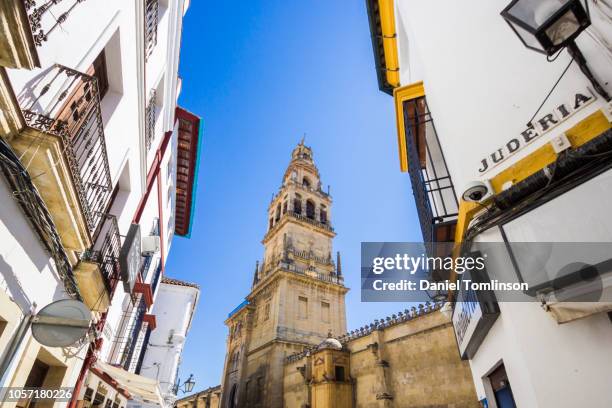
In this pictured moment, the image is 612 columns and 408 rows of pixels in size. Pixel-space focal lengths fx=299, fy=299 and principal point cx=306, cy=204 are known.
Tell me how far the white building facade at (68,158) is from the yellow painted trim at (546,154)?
4.88 meters

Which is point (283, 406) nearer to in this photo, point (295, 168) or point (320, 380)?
point (320, 380)

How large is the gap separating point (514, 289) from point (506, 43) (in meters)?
3.40

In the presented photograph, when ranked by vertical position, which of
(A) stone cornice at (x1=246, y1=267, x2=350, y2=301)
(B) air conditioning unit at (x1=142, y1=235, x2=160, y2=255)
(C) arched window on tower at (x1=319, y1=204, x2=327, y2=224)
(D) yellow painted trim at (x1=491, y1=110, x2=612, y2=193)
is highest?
(C) arched window on tower at (x1=319, y1=204, x2=327, y2=224)

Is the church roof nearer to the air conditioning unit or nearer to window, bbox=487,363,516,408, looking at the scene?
the air conditioning unit

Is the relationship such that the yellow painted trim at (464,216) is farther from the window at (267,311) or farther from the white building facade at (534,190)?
the window at (267,311)

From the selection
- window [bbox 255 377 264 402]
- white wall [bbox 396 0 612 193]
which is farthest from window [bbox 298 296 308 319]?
white wall [bbox 396 0 612 193]

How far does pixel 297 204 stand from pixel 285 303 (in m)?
11.2

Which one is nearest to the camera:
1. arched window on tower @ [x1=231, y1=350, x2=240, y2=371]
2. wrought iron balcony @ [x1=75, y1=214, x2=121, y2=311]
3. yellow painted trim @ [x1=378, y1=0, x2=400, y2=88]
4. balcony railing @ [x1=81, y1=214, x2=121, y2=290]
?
wrought iron balcony @ [x1=75, y1=214, x2=121, y2=311]

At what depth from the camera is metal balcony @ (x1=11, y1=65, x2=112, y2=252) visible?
2.85 m

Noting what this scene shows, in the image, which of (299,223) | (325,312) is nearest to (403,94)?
(325,312)

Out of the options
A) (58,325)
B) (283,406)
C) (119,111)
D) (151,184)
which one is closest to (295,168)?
(283,406)

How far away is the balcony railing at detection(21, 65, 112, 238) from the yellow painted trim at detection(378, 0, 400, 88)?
9.01 m

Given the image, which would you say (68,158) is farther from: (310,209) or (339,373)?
(310,209)

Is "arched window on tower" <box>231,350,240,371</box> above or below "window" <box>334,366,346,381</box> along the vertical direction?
above
